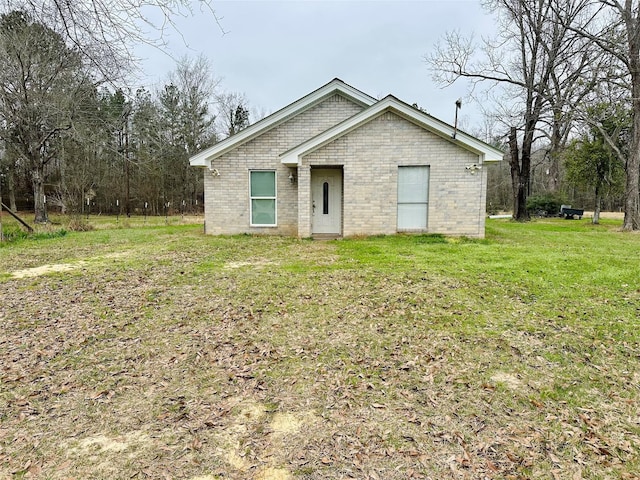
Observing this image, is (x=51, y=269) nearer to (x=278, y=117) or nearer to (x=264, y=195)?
(x=264, y=195)

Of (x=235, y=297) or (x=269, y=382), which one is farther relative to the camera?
(x=235, y=297)

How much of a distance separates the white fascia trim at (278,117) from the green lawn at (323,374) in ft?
21.8

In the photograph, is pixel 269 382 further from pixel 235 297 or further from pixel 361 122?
pixel 361 122

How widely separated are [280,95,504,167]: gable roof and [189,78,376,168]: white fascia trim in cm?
204

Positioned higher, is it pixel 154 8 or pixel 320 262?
pixel 154 8

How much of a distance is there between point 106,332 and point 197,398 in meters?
2.08

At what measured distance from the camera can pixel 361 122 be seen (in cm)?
1125

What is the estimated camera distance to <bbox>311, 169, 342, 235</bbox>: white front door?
41.6 ft

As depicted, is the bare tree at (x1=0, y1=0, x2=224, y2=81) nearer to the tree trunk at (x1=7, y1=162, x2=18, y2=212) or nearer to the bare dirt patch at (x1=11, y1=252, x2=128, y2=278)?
the bare dirt patch at (x1=11, y1=252, x2=128, y2=278)

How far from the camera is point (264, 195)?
1295cm

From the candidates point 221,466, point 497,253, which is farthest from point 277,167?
point 221,466

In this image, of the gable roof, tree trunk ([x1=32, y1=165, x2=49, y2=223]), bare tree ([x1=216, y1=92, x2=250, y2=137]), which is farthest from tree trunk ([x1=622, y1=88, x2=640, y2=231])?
bare tree ([x1=216, y1=92, x2=250, y2=137])

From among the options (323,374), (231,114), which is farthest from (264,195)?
(231,114)

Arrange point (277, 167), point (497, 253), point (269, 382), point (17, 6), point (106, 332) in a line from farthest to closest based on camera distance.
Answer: point (277, 167)
point (497, 253)
point (106, 332)
point (17, 6)
point (269, 382)
